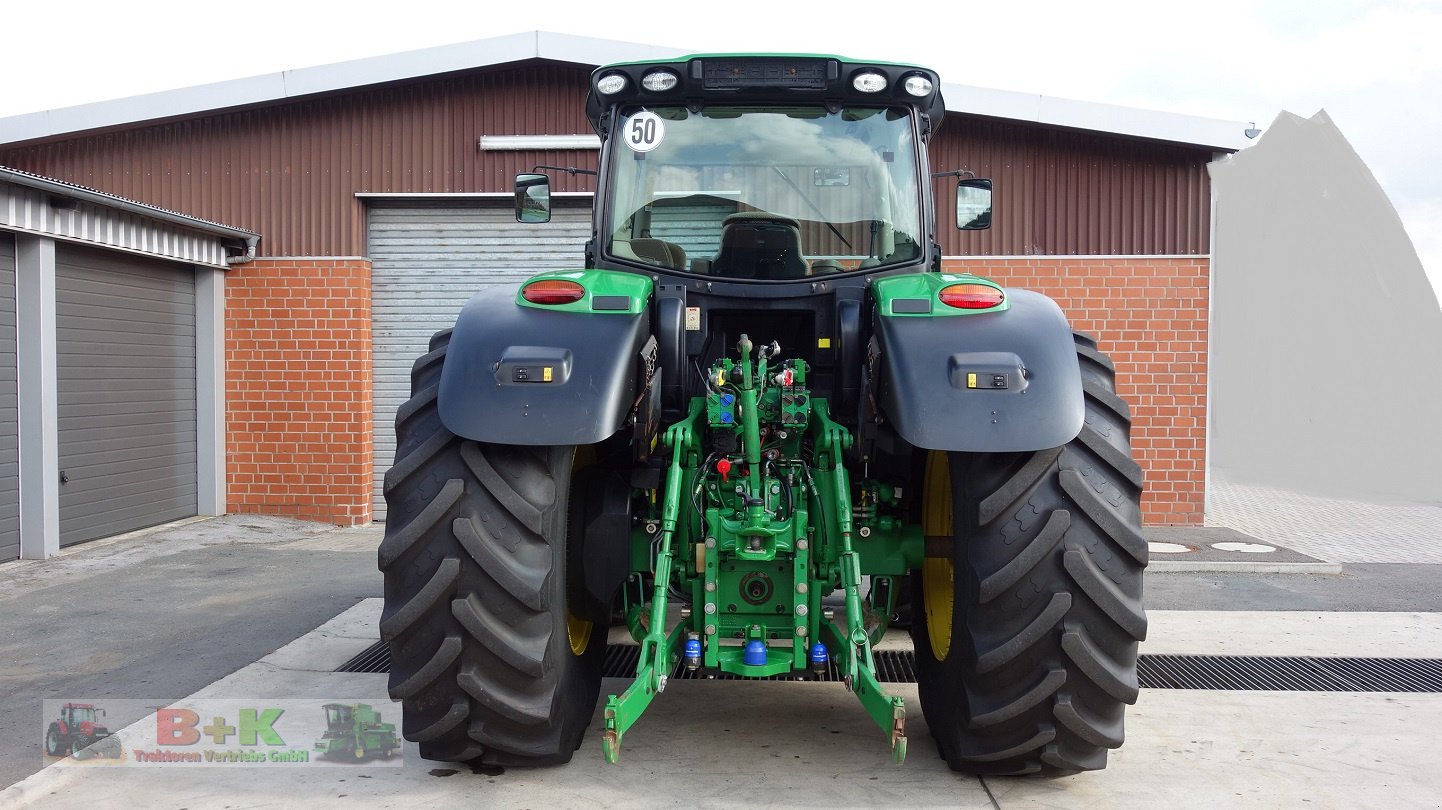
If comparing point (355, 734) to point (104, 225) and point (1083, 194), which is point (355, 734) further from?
point (1083, 194)

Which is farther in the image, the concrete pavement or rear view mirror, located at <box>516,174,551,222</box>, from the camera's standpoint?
rear view mirror, located at <box>516,174,551,222</box>

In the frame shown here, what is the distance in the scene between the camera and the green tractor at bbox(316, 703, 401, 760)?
4.04m

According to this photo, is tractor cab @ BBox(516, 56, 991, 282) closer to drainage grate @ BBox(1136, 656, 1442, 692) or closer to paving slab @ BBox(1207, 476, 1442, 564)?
drainage grate @ BBox(1136, 656, 1442, 692)

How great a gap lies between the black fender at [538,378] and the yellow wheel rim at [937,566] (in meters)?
1.31

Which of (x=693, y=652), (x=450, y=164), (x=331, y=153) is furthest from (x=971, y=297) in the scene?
(x=331, y=153)

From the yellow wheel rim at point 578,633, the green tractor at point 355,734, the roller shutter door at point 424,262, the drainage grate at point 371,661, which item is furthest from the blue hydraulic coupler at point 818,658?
the roller shutter door at point 424,262

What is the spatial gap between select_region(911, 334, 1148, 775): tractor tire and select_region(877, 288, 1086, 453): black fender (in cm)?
17

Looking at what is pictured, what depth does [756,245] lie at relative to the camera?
4.38 meters

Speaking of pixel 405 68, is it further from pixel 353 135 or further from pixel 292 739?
pixel 292 739

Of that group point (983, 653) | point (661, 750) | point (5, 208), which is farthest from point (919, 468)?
point (5, 208)

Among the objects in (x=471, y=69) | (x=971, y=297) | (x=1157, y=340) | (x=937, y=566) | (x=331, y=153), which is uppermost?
(x=471, y=69)

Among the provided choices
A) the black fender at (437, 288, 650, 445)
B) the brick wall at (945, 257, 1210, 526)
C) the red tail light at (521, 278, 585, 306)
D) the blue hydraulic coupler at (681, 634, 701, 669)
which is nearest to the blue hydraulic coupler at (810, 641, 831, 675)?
the blue hydraulic coupler at (681, 634, 701, 669)

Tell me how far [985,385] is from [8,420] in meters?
8.12

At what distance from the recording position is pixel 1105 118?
10.2 meters
